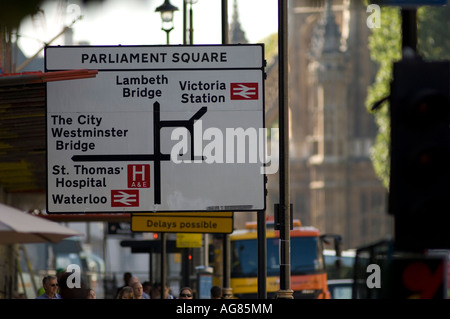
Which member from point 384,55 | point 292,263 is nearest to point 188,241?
point 292,263

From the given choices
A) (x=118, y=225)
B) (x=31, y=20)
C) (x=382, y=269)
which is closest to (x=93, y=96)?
(x=382, y=269)

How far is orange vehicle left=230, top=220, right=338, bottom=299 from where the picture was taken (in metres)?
30.3

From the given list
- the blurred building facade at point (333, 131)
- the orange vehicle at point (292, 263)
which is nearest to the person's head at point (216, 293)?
the orange vehicle at point (292, 263)

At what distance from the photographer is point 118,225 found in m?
38.4

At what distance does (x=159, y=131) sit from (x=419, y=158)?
450 cm

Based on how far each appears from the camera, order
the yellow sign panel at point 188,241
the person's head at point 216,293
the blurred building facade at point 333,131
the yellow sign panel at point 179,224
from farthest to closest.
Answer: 1. the blurred building facade at point 333,131
2. the yellow sign panel at point 188,241
3. the person's head at point 216,293
4. the yellow sign panel at point 179,224

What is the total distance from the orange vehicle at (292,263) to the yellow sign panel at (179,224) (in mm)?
13896

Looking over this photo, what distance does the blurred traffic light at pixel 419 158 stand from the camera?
716cm

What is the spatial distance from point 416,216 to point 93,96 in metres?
4.84

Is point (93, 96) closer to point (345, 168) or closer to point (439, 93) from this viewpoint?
point (439, 93)

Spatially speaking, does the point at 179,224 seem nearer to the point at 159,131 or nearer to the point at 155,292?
the point at 159,131

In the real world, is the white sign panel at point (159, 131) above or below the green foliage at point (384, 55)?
below

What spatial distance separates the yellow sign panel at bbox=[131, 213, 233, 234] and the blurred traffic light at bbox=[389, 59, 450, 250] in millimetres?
8333

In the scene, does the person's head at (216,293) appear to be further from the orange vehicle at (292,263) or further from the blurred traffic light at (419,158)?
the blurred traffic light at (419,158)
